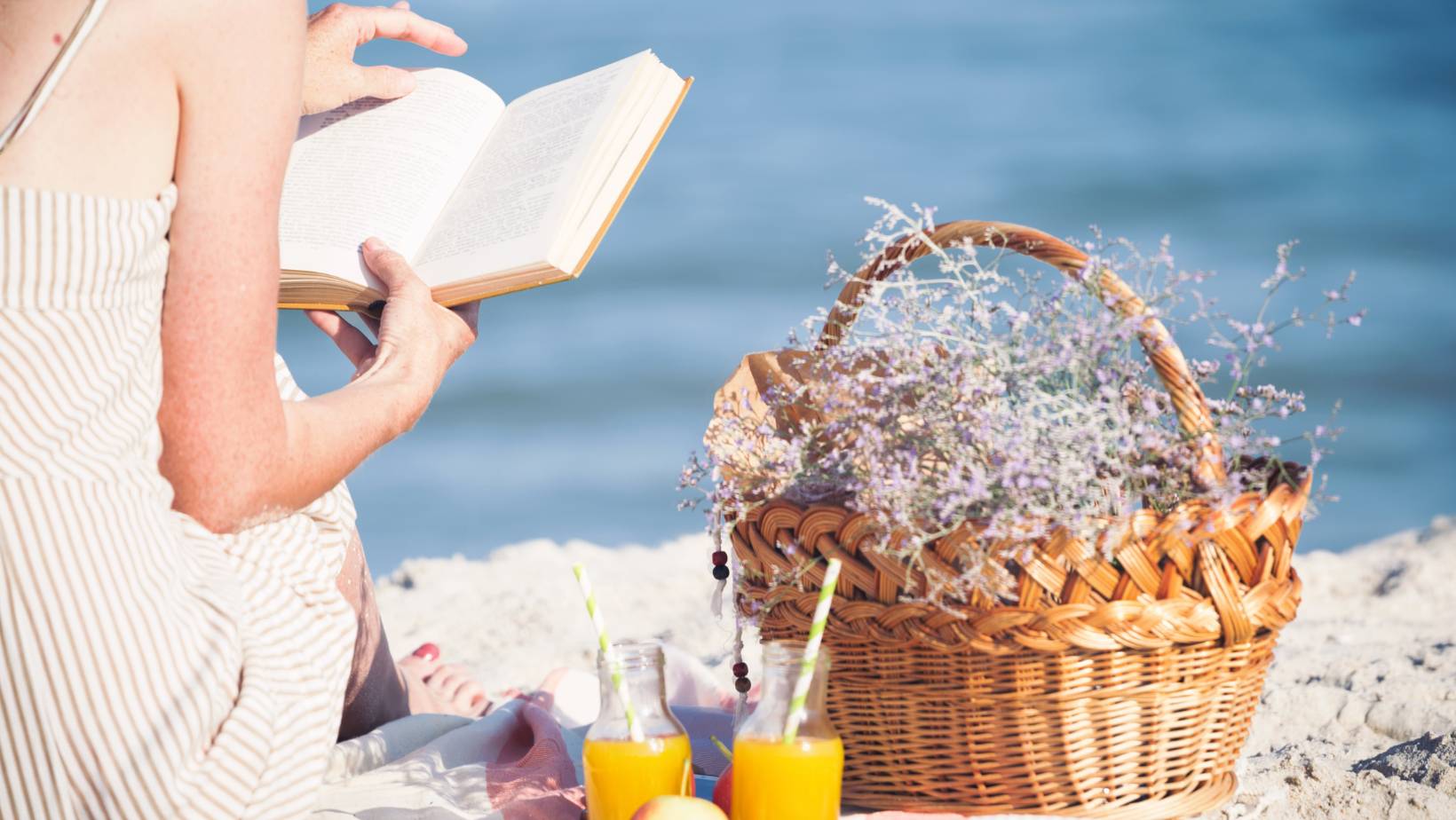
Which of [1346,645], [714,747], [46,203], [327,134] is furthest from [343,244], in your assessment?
[1346,645]

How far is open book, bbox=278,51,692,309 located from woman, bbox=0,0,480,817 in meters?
0.49

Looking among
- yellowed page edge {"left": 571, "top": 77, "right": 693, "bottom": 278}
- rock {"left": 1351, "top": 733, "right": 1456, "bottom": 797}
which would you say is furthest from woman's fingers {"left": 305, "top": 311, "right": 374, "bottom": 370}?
rock {"left": 1351, "top": 733, "right": 1456, "bottom": 797}

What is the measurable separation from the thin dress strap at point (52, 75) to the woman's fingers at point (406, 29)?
0.87m

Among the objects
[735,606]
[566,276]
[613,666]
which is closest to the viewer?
[613,666]

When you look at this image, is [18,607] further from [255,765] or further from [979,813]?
[979,813]

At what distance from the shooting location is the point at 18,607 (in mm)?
1221

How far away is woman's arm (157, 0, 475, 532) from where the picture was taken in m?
1.30

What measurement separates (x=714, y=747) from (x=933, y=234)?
37.2 inches

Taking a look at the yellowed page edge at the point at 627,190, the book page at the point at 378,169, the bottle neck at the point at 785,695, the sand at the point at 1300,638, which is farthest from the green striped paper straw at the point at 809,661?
the book page at the point at 378,169

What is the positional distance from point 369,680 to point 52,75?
1211 mm

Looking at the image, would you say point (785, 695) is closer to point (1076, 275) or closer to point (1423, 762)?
point (1076, 275)

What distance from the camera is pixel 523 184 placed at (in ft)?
6.44

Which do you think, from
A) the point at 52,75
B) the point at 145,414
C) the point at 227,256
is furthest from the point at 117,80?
the point at 145,414

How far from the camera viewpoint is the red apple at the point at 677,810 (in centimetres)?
134
